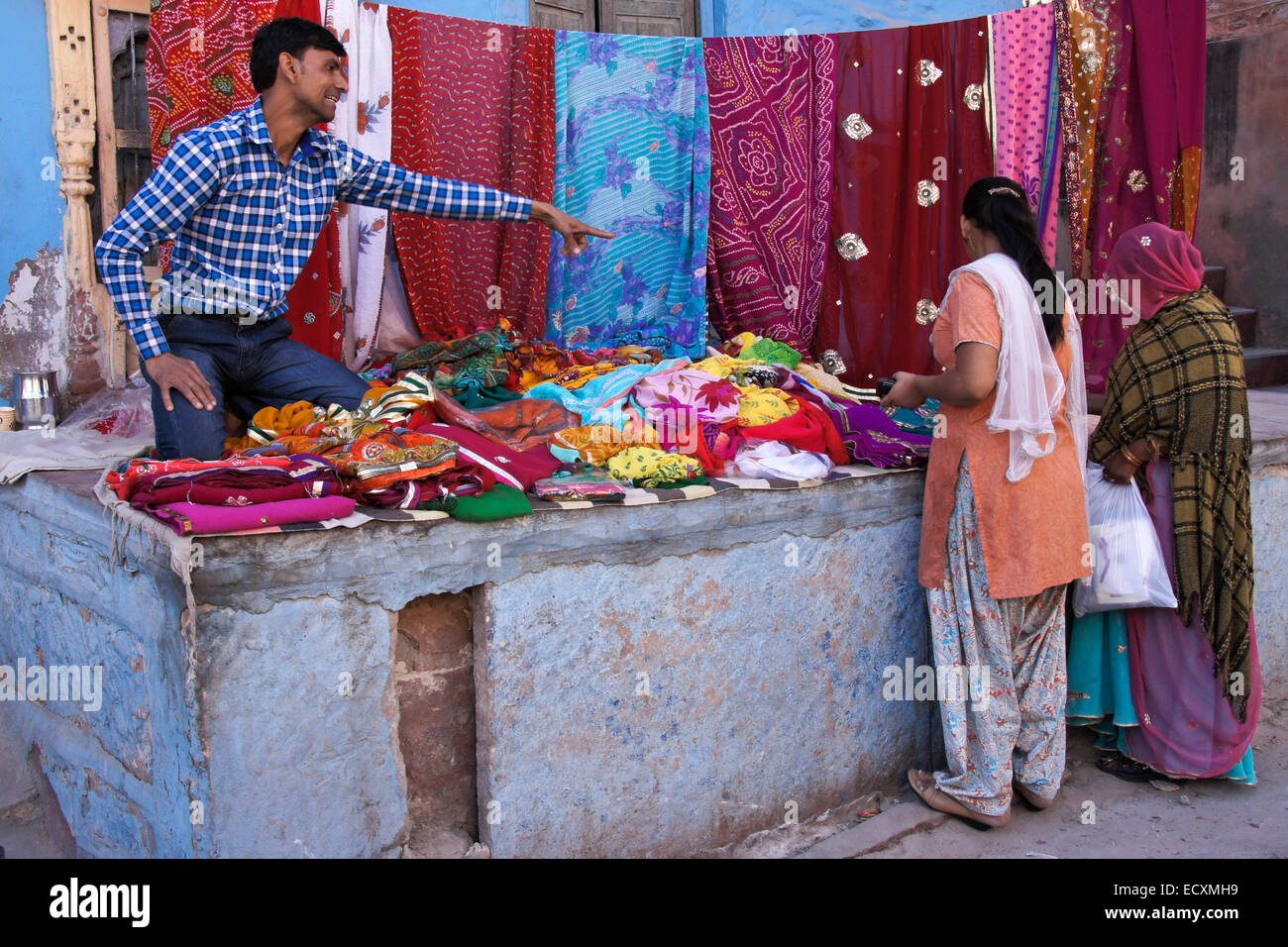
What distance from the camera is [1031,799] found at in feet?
11.4

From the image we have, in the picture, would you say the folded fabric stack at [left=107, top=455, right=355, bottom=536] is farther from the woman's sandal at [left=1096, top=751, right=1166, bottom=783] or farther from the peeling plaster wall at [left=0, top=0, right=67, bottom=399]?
the woman's sandal at [left=1096, top=751, right=1166, bottom=783]

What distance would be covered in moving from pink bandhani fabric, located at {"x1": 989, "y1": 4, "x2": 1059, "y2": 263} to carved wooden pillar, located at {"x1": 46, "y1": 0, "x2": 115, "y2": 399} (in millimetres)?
3585

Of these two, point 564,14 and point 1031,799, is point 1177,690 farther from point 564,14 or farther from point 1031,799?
point 564,14

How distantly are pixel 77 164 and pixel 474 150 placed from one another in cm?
146

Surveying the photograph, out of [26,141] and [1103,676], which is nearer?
[1103,676]

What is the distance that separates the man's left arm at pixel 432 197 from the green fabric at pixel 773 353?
0.79 metres

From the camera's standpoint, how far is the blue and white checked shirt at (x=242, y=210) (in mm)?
3148

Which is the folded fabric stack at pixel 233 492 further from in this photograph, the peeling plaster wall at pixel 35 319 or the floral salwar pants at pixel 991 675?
the floral salwar pants at pixel 991 675

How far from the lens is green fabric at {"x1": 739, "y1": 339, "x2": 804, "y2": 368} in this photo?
167 inches

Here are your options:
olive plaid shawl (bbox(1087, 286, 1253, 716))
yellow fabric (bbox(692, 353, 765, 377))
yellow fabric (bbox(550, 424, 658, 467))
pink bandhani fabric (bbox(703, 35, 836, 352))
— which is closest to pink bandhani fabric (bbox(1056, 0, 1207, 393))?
pink bandhani fabric (bbox(703, 35, 836, 352))

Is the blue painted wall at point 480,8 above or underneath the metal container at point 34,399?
above

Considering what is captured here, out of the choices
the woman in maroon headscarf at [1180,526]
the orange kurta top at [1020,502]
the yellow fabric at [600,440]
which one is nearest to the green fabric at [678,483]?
the yellow fabric at [600,440]

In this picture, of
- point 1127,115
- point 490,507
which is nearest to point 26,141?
point 490,507

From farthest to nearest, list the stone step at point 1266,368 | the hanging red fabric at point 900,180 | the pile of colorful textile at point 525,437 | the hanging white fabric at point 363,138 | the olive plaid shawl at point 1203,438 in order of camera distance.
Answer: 1. the stone step at point 1266,368
2. the hanging red fabric at point 900,180
3. the hanging white fabric at point 363,138
4. the olive plaid shawl at point 1203,438
5. the pile of colorful textile at point 525,437
